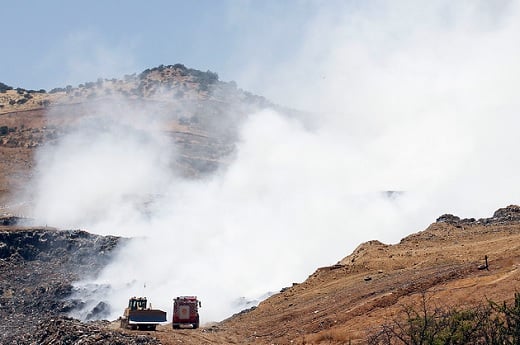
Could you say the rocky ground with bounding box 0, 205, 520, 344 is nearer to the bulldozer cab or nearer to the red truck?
the red truck

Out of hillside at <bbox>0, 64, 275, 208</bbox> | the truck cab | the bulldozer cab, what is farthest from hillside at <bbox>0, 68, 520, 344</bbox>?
the bulldozer cab

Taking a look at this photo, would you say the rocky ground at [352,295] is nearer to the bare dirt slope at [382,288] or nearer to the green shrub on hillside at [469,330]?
the bare dirt slope at [382,288]

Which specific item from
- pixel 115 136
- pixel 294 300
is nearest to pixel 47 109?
pixel 115 136

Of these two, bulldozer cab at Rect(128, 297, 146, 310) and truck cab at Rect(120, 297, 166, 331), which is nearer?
truck cab at Rect(120, 297, 166, 331)

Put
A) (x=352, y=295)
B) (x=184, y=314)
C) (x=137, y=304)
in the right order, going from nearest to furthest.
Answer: (x=352, y=295), (x=137, y=304), (x=184, y=314)

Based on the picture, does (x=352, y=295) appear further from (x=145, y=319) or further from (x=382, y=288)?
(x=145, y=319)

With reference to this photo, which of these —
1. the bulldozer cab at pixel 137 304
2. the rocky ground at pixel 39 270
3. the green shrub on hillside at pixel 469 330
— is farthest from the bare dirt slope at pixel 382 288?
the rocky ground at pixel 39 270

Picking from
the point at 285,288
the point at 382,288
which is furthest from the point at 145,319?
the point at 285,288

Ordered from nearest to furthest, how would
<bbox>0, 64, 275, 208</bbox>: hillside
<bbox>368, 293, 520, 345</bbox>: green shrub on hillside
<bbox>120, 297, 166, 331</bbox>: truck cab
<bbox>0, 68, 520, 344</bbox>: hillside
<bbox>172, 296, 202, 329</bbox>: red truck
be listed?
Answer: <bbox>368, 293, 520, 345</bbox>: green shrub on hillside, <bbox>0, 68, 520, 344</bbox>: hillside, <bbox>120, 297, 166, 331</bbox>: truck cab, <bbox>172, 296, 202, 329</bbox>: red truck, <bbox>0, 64, 275, 208</bbox>: hillside

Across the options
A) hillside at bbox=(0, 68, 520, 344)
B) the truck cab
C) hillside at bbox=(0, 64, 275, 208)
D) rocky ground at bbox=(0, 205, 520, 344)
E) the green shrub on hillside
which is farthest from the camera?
hillside at bbox=(0, 64, 275, 208)

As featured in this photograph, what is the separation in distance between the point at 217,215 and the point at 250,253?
1199 centimetres

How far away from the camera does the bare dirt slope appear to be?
86.2 ft

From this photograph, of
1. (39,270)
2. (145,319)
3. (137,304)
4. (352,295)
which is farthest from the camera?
(39,270)

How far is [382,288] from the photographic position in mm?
31438
